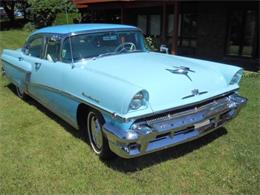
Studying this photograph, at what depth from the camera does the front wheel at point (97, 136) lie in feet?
13.5

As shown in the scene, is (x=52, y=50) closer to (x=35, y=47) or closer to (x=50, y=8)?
(x=35, y=47)

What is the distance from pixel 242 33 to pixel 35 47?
26.7 feet

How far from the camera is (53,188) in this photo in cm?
373

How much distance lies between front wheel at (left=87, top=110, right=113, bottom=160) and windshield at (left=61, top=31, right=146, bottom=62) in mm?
999

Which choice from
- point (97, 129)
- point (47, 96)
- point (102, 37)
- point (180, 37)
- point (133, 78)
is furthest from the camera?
point (180, 37)

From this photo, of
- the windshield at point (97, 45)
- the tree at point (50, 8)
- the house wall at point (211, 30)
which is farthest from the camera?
the tree at point (50, 8)

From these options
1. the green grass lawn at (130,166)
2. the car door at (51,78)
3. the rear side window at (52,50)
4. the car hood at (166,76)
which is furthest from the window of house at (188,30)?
the car hood at (166,76)

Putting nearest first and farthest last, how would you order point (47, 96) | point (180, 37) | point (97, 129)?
point (97, 129), point (47, 96), point (180, 37)

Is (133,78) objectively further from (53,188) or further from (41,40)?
(41,40)

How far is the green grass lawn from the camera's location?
367 cm

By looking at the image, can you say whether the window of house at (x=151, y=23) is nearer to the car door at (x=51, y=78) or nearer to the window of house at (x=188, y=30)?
the window of house at (x=188, y=30)

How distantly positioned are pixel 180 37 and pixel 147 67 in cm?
1142

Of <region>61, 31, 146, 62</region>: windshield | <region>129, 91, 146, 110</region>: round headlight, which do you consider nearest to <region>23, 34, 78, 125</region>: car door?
<region>61, 31, 146, 62</region>: windshield

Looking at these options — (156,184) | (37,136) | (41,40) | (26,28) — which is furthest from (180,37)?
(26,28)
